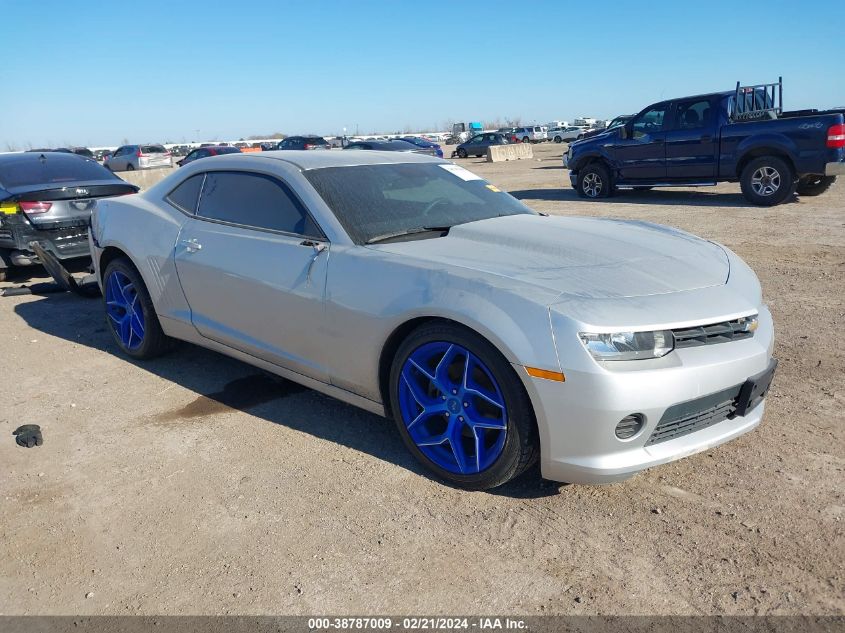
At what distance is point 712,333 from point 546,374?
30.0 inches

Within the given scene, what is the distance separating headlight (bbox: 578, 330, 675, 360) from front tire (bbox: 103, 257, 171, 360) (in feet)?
11.0

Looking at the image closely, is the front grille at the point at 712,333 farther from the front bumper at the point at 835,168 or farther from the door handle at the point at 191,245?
the front bumper at the point at 835,168

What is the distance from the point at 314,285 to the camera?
3.54 m

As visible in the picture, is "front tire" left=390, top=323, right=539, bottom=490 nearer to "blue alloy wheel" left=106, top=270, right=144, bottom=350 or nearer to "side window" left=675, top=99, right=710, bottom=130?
"blue alloy wheel" left=106, top=270, right=144, bottom=350

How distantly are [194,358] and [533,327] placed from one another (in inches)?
127

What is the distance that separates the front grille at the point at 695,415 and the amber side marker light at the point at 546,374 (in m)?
0.45

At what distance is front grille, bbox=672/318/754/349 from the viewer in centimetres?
280

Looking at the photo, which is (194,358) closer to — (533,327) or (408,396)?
(408,396)

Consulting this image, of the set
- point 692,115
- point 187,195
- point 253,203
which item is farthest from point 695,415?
point 692,115

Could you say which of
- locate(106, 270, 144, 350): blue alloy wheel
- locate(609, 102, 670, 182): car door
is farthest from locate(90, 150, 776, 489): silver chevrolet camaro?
locate(609, 102, 670, 182): car door

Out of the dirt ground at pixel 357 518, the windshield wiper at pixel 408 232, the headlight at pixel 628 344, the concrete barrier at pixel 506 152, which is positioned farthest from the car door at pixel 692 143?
the concrete barrier at pixel 506 152

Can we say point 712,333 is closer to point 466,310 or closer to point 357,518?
point 466,310

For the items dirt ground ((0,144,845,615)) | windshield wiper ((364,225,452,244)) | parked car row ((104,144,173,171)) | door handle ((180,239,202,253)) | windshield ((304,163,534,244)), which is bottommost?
dirt ground ((0,144,845,615))

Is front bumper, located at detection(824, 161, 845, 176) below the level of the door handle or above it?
below
